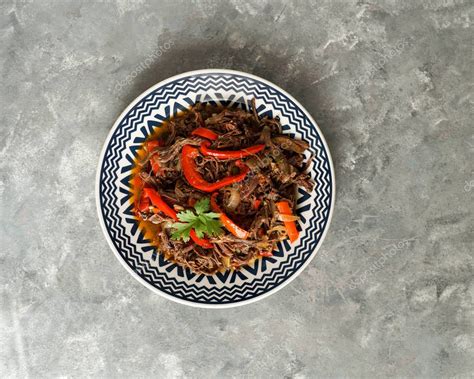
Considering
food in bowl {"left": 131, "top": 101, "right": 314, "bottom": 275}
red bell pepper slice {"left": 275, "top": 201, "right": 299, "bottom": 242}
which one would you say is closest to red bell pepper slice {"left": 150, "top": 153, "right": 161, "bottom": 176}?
food in bowl {"left": 131, "top": 101, "right": 314, "bottom": 275}

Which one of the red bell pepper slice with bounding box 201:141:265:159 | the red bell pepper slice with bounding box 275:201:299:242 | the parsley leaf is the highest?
the red bell pepper slice with bounding box 201:141:265:159

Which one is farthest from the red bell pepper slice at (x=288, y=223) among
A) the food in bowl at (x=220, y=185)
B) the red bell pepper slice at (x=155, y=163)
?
the red bell pepper slice at (x=155, y=163)

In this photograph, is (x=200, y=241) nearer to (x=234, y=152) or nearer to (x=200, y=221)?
(x=200, y=221)

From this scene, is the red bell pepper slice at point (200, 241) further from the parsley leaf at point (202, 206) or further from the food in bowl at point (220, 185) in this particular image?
the parsley leaf at point (202, 206)

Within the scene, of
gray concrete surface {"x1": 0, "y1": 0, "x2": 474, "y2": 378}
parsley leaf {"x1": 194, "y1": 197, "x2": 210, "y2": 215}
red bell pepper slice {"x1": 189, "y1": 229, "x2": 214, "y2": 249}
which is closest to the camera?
parsley leaf {"x1": 194, "y1": 197, "x2": 210, "y2": 215}

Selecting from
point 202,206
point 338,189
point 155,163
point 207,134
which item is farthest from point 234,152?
point 338,189

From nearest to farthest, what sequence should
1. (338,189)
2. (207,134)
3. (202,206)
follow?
(202,206), (207,134), (338,189)

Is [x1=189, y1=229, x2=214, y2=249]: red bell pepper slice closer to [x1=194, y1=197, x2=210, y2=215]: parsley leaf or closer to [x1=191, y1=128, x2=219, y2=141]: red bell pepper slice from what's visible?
[x1=194, y1=197, x2=210, y2=215]: parsley leaf

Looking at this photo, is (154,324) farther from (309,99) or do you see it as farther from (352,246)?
(309,99)
